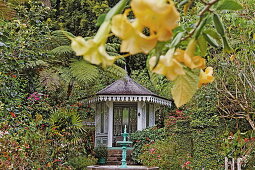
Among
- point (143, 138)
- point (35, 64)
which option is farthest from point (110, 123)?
point (35, 64)

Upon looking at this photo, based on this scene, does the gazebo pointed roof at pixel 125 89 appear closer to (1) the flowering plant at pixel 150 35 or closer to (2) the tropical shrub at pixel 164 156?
(2) the tropical shrub at pixel 164 156

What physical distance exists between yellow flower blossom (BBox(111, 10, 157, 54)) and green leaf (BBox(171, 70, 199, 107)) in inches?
6.3

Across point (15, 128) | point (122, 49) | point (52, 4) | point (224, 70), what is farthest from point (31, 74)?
point (122, 49)

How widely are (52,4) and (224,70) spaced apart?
8506 millimetres

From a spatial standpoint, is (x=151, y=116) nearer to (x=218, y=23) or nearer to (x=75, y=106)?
(x=75, y=106)

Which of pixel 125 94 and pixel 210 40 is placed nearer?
pixel 210 40

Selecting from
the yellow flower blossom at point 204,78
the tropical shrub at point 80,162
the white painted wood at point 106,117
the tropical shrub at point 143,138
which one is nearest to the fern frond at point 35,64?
the tropical shrub at point 80,162

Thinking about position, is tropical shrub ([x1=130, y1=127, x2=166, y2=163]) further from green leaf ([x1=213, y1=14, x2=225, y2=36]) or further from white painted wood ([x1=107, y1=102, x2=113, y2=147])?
green leaf ([x1=213, y1=14, x2=225, y2=36])

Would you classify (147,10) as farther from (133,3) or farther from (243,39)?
Result: (243,39)

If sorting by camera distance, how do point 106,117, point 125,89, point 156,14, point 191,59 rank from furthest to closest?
point 106,117, point 125,89, point 191,59, point 156,14

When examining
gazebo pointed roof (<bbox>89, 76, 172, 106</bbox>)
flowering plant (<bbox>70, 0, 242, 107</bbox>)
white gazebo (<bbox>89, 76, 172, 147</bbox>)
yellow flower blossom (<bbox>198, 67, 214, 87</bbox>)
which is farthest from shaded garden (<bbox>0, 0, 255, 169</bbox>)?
flowering plant (<bbox>70, 0, 242, 107</bbox>)

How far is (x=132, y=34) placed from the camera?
1.37ft

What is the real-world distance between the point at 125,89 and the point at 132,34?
1140cm

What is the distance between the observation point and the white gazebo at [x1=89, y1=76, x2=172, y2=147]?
457 inches
